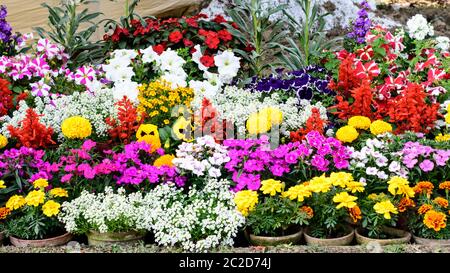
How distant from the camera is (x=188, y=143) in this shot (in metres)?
4.27

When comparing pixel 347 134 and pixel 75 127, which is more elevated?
pixel 75 127

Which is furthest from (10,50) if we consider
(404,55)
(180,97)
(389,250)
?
(389,250)

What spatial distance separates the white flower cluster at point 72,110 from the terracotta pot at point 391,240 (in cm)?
194

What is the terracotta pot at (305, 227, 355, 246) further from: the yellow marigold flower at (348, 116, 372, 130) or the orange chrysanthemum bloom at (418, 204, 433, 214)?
the yellow marigold flower at (348, 116, 372, 130)

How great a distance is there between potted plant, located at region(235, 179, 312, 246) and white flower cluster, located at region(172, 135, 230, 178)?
0.29 m

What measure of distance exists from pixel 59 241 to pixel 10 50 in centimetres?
259

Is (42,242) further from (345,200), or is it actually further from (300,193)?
(345,200)

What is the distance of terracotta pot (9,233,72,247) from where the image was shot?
3.90 m

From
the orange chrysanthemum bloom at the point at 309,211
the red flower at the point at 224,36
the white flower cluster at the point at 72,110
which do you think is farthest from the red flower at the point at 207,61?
the orange chrysanthemum bloom at the point at 309,211

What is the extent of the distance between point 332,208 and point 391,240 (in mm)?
378

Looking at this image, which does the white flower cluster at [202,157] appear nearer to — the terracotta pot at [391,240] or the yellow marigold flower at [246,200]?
the yellow marigold flower at [246,200]

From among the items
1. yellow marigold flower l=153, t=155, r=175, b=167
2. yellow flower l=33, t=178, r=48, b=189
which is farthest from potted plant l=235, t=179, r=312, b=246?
yellow flower l=33, t=178, r=48, b=189

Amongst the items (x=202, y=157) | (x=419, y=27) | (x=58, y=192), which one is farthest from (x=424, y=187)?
(x=58, y=192)

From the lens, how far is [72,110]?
4.74m
